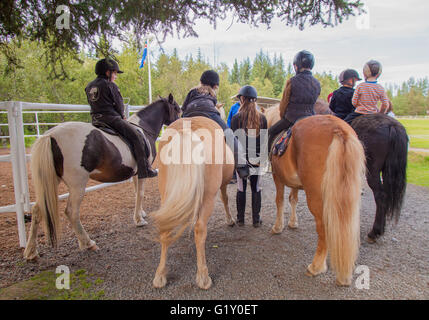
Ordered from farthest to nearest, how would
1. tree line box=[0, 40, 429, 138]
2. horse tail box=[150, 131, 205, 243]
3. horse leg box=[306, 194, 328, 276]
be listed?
1. tree line box=[0, 40, 429, 138]
2. horse leg box=[306, 194, 328, 276]
3. horse tail box=[150, 131, 205, 243]

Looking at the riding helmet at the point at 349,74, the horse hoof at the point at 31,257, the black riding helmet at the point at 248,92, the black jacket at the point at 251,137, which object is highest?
the riding helmet at the point at 349,74

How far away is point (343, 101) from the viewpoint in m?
4.44

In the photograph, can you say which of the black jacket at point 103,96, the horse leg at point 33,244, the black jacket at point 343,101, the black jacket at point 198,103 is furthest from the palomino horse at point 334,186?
the horse leg at point 33,244

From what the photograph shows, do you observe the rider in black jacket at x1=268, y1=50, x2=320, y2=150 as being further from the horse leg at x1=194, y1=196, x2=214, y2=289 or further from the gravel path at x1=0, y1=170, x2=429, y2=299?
the horse leg at x1=194, y1=196, x2=214, y2=289

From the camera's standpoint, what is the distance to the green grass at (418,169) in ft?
24.2

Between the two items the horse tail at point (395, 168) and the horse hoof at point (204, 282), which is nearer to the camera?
the horse hoof at point (204, 282)

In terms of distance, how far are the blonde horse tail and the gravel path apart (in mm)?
387

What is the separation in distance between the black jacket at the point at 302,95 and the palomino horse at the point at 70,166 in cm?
257

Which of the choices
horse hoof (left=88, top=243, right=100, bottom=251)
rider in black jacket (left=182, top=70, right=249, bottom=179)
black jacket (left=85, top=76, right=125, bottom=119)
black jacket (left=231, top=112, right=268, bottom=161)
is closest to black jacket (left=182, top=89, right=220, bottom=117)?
rider in black jacket (left=182, top=70, right=249, bottom=179)

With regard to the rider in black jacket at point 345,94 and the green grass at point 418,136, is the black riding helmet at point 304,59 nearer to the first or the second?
the rider in black jacket at point 345,94

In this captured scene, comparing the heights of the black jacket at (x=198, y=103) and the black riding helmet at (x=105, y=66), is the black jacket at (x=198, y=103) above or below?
below

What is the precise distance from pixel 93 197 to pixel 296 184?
4809mm

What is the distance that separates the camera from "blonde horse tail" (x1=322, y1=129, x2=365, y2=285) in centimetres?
249

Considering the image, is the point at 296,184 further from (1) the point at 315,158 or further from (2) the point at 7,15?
(2) the point at 7,15
